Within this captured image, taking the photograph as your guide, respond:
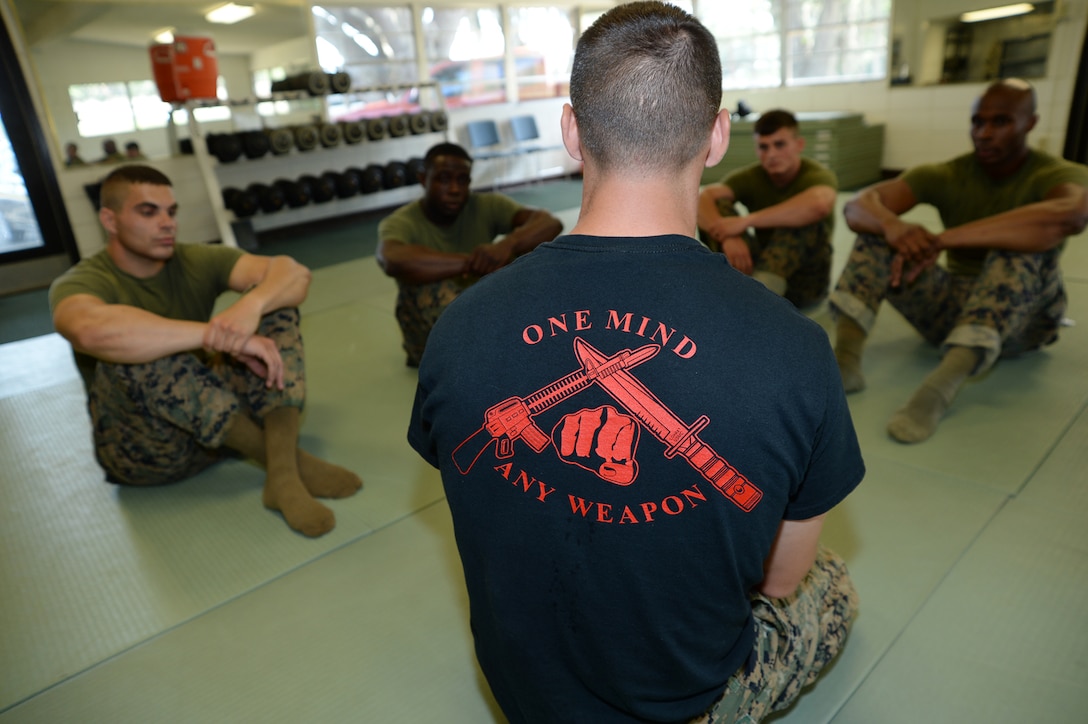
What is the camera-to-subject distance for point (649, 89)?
795 millimetres

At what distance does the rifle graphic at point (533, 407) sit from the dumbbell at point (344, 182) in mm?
5570

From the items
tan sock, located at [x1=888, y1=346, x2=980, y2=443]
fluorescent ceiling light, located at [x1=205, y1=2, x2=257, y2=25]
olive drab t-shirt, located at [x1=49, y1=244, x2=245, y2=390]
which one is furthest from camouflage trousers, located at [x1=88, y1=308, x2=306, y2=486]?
fluorescent ceiling light, located at [x1=205, y1=2, x2=257, y2=25]

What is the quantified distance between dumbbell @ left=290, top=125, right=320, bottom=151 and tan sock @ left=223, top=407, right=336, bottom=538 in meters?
4.02

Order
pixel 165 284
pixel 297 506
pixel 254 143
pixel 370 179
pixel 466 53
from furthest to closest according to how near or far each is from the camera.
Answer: pixel 466 53 < pixel 370 179 < pixel 254 143 < pixel 165 284 < pixel 297 506

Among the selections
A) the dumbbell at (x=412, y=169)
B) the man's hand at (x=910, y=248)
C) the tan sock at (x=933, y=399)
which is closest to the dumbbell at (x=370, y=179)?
the dumbbell at (x=412, y=169)

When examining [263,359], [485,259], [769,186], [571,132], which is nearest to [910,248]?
[769,186]

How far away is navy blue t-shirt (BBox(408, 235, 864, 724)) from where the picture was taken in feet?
2.34

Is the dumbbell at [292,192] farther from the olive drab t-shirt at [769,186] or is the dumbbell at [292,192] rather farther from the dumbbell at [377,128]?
the olive drab t-shirt at [769,186]

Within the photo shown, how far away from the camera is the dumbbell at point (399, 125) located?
574 cm

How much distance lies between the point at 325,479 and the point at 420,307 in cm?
88

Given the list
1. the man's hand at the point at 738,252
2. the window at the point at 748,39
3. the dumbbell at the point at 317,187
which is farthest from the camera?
the window at the point at 748,39

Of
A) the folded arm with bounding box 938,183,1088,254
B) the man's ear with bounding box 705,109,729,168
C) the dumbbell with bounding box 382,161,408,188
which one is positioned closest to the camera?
the man's ear with bounding box 705,109,729,168

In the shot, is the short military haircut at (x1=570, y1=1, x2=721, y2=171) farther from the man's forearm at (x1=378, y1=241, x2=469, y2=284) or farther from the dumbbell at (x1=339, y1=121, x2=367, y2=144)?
the dumbbell at (x1=339, y1=121, x2=367, y2=144)

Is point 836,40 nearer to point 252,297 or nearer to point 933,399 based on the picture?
point 933,399
